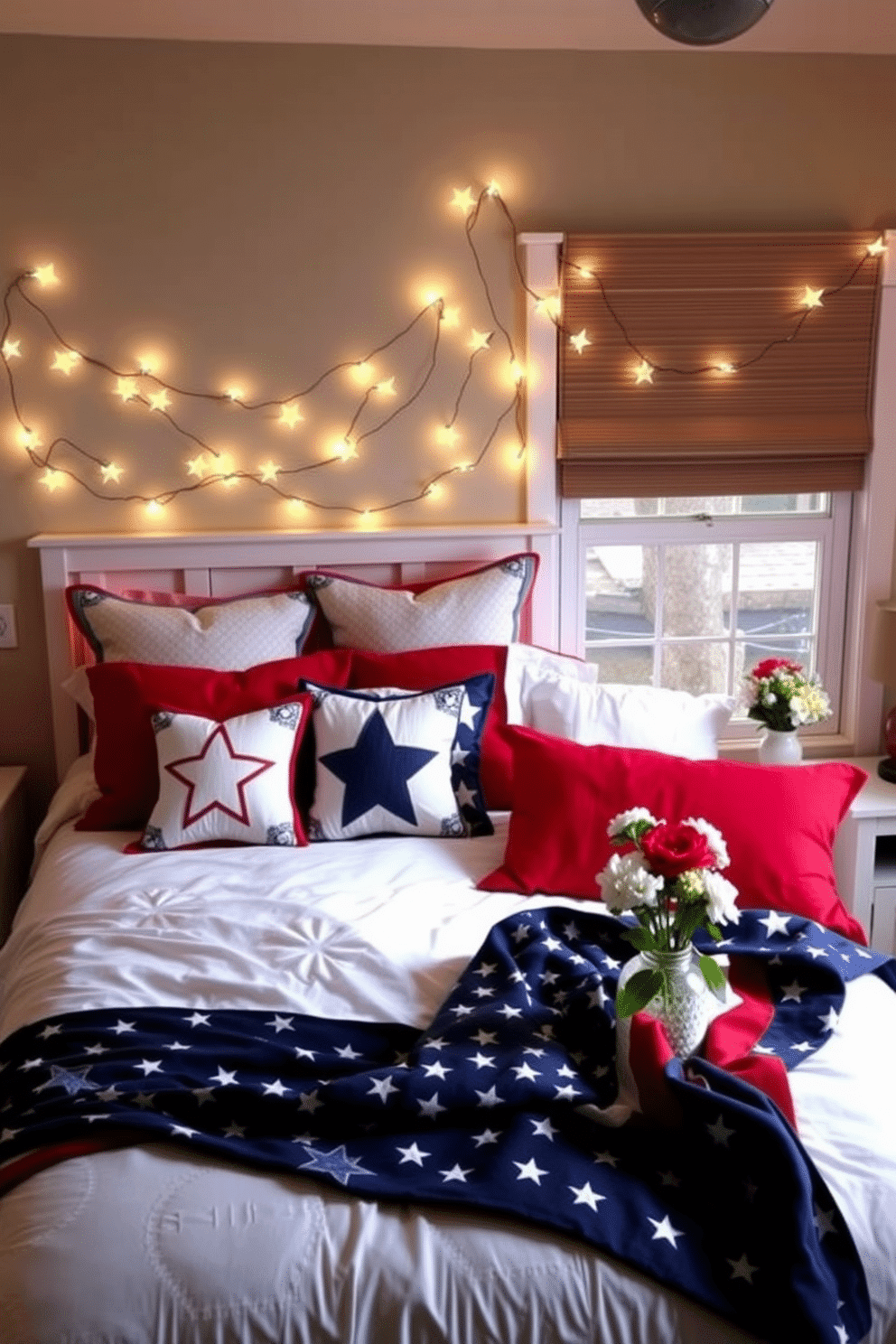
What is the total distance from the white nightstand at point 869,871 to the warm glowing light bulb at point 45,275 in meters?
2.22

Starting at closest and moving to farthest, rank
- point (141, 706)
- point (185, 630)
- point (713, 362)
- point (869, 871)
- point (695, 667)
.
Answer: point (141, 706)
point (185, 630)
point (869, 871)
point (713, 362)
point (695, 667)

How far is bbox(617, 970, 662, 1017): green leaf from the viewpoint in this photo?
164cm

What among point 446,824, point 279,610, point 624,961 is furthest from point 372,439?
point 624,961

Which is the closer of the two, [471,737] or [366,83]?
[471,737]

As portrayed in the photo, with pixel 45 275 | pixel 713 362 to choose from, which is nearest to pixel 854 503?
pixel 713 362

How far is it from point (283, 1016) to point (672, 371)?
6.27 ft

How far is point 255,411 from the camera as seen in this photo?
2.94 m

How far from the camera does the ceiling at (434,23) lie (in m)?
2.67

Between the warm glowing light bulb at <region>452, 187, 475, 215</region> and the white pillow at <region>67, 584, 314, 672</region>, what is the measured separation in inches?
41.1

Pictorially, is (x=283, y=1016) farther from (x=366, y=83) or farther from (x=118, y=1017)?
A: (x=366, y=83)

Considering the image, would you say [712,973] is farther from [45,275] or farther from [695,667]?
[45,275]

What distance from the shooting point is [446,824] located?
257 cm

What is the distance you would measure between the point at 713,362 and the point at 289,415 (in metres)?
1.06

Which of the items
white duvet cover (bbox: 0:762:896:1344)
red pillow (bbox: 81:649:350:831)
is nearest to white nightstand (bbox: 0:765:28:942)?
red pillow (bbox: 81:649:350:831)
